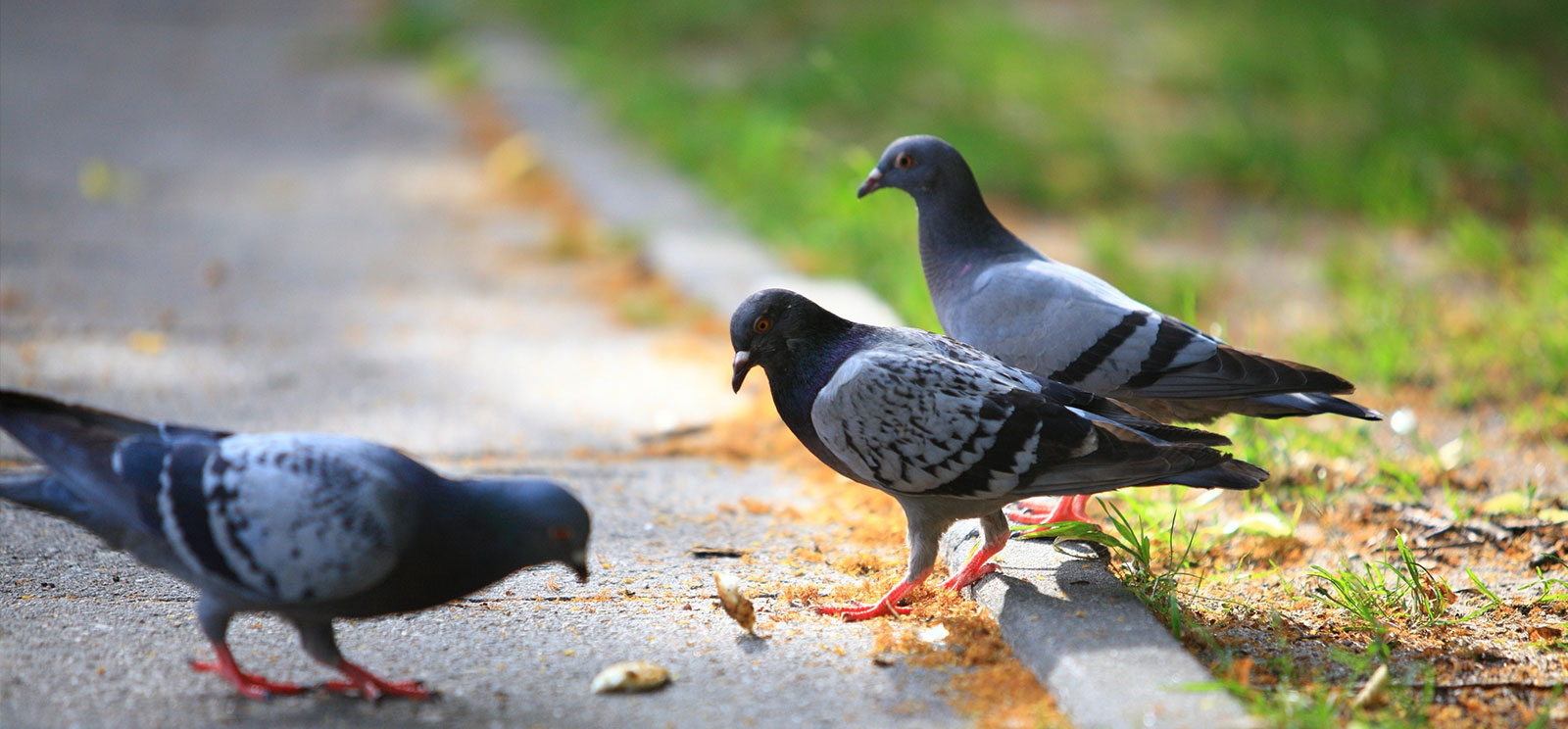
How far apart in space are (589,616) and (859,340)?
37.5 inches

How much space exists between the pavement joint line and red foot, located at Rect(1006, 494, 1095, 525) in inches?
10.8

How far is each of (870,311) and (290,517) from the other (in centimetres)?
292

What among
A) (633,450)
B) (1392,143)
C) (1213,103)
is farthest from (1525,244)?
(633,450)

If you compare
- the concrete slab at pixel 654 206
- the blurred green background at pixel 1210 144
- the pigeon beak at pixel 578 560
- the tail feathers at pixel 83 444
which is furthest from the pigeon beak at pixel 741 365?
the blurred green background at pixel 1210 144

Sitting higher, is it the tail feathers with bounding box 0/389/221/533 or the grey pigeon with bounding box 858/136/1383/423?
the grey pigeon with bounding box 858/136/1383/423

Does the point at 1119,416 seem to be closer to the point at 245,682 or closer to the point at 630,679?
the point at 630,679

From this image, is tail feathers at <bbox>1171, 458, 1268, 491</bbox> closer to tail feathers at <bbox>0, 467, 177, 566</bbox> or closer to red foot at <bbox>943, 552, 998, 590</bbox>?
red foot at <bbox>943, 552, 998, 590</bbox>

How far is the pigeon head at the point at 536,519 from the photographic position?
2.45 metres

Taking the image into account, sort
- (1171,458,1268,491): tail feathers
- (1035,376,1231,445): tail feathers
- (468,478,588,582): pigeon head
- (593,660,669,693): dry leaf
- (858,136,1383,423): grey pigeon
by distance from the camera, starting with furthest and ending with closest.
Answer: (858,136,1383,423): grey pigeon
(1035,376,1231,445): tail feathers
(1171,458,1268,491): tail feathers
(593,660,669,693): dry leaf
(468,478,588,582): pigeon head

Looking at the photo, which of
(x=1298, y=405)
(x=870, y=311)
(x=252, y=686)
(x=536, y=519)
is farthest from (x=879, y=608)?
(x=870, y=311)

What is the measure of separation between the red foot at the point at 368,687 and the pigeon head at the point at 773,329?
3.33ft

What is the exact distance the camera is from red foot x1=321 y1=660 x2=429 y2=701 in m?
2.51

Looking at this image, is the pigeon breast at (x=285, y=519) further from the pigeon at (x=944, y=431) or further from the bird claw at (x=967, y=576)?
the bird claw at (x=967, y=576)

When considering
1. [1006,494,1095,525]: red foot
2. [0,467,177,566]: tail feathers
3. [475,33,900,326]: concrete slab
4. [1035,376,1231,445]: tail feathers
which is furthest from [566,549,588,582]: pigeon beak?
[475,33,900,326]: concrete slab
